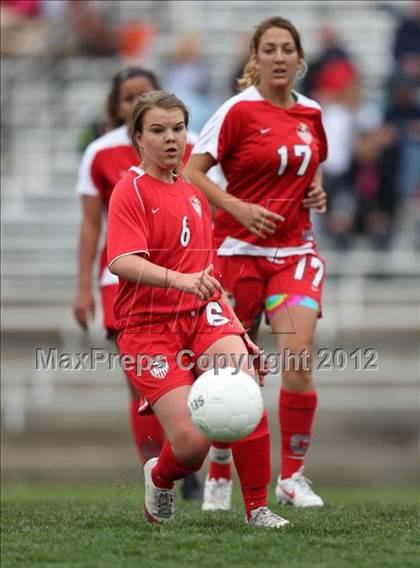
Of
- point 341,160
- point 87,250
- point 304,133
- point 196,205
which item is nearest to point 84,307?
point 87,250

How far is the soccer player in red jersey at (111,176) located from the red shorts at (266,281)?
98 centimetres

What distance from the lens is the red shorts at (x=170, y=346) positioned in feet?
20.0

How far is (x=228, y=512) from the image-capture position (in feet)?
23.4

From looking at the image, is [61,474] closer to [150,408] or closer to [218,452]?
[218,452]

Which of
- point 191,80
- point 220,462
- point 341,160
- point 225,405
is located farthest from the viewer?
point 191,80

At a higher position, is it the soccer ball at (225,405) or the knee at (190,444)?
the soccer ball at (225,405)

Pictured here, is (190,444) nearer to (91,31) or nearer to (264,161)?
(264,161)

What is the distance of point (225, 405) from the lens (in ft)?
18.4

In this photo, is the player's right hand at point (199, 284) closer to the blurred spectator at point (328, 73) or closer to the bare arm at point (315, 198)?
the bare arm at point (315, 198)

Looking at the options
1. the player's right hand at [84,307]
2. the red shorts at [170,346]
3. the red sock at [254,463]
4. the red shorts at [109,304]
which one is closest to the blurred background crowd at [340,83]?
the player's right hand at [84,307]

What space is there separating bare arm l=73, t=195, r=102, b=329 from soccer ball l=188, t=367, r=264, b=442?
290 cm

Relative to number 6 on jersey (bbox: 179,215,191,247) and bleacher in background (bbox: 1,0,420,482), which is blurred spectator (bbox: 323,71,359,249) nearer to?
bleacher in background (bbox: 1,0,420,482)

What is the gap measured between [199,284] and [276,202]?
1.65 metres

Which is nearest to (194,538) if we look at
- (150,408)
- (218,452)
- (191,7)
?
(150,408)
